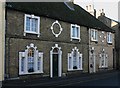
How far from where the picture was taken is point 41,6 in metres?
28.4

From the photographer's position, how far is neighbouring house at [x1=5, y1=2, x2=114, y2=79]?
75.5ft

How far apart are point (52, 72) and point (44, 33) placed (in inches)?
162

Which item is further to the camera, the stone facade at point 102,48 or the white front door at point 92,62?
the stone facade at point 102,48

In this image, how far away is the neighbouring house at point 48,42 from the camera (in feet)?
75.5

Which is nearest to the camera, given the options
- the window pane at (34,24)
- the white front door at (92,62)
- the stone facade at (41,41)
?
the stone facade at (41,41)

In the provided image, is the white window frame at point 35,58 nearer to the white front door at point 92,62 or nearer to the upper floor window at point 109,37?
the white front door at point 92,62

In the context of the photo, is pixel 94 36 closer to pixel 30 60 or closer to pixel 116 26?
pixel 116 26

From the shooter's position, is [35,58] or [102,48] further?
[102,48]

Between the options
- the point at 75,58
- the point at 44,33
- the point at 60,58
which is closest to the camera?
the point at 44,33

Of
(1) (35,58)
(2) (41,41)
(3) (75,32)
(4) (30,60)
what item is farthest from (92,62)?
(4) (30,60)

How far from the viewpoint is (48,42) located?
89.2 feet

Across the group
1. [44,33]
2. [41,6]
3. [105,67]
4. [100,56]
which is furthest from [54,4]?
[105,67]

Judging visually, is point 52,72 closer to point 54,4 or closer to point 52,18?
point 52,18

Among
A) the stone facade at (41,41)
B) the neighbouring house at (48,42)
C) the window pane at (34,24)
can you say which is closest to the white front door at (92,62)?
the neighbouring house at (48,42)
